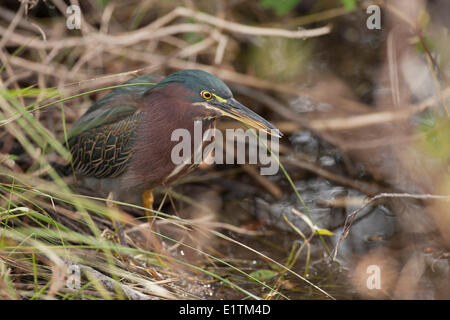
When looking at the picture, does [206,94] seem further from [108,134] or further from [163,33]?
[163,33]

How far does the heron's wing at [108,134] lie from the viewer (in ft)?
9.54

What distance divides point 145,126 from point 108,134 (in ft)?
0.85

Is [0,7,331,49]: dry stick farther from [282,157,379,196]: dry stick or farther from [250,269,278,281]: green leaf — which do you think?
[250,269,278,281]: green leaf

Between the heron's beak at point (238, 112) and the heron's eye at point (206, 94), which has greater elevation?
the heron's eye at point (206, 94)

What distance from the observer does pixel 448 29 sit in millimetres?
3879

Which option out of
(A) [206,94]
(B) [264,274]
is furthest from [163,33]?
(B) [264,274]

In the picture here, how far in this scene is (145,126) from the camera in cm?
284

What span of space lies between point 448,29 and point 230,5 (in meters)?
1.71

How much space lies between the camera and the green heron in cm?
265

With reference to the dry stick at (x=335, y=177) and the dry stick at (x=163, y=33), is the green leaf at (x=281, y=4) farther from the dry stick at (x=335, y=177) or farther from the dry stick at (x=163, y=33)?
the dry stick at (x=335, y=177)

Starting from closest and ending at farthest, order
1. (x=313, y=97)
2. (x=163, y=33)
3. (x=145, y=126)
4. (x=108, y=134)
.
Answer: (x=145, y=126)
(x=108, y=134)
(x=163, y=33)
(x=313, y=97)

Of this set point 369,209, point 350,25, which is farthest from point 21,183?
point 350,25

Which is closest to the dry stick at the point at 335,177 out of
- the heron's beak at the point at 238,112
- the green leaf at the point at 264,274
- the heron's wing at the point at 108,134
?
the green leaf at the point at 264,274

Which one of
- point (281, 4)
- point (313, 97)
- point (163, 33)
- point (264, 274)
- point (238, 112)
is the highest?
point (281, 4)
